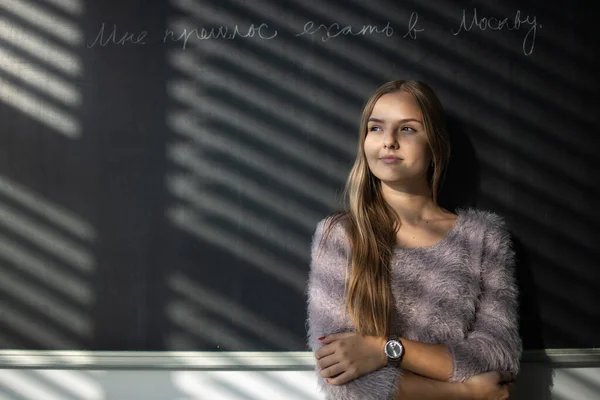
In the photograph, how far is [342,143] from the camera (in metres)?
1.70

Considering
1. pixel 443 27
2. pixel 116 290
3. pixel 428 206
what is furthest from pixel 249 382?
pixel 443 27

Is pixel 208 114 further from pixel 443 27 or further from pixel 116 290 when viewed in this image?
pixel 443 27

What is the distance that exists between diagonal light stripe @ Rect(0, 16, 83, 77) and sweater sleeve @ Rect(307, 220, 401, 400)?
100 cm

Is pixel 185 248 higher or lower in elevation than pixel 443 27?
lower

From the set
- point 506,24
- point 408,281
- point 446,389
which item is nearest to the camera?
point 446,389

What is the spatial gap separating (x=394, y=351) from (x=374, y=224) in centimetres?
34

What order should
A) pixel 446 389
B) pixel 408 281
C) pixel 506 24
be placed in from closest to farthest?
pixel 446 389, pixel 408 281, pixel 506 24

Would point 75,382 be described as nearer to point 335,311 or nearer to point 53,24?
point 335,311

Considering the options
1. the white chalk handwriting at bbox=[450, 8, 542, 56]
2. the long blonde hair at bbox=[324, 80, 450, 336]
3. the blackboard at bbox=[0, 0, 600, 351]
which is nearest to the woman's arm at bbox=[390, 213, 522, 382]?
the long blonde hair at bbox=[324, 80, 450, 336]

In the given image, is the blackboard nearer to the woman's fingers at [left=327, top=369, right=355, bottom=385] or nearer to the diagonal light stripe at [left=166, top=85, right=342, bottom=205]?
the diagonal light stripe at [left=166, top=85, right=342, bottom=205]

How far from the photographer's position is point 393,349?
52.9 inches

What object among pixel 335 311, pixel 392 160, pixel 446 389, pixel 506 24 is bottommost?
pixel 446 389

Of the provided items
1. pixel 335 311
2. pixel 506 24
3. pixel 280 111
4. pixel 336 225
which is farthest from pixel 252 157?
pixel 506 24

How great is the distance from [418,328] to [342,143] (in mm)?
621
